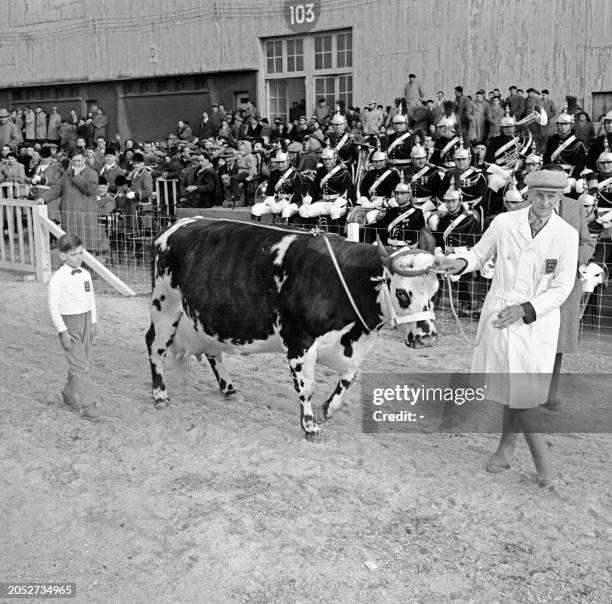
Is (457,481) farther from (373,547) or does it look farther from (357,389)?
(357,389)

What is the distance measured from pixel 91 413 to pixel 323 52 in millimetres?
19405

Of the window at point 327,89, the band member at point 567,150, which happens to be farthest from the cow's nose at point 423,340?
the window at point 327,89

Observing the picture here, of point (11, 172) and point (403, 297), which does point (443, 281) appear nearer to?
point (403, 297)

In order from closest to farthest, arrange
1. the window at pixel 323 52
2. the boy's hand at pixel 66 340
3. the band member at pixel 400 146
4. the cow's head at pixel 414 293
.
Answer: the cow's head at pixel 414 293, the boy's hand at pixel 66 340, the band member at pixel 400 146, the window at pixel 323 52

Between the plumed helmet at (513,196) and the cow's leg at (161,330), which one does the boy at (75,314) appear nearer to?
the cow's leg at (161,330)

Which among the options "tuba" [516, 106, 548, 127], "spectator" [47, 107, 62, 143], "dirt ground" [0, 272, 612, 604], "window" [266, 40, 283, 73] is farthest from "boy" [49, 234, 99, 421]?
"spectator" [47, 107, 62, 143]

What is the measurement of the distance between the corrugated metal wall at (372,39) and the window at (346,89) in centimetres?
51

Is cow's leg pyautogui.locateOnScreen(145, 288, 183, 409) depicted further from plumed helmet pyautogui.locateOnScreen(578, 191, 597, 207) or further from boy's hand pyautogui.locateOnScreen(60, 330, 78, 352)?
plumed helmet pyautogui.locateOnScreen(578, 191, 597, 207)

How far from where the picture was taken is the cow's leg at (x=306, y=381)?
5730 millimetres

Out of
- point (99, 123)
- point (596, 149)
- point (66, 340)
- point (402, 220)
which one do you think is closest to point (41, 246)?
point (402, 220)

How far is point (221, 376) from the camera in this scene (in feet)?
22.3

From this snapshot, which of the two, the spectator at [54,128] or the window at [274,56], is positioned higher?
the window at [274,56]

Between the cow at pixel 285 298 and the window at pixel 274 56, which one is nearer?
the cow at pixel 285 298

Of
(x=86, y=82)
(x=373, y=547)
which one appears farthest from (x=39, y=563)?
(x=86, y=82)
